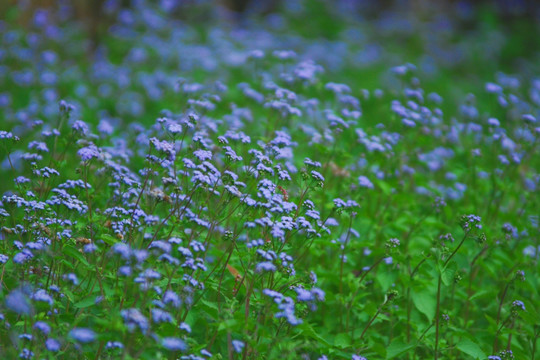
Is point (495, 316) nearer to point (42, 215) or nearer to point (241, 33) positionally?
point (42, 215)

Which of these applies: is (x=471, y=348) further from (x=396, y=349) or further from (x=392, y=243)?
(x=392, y=243)

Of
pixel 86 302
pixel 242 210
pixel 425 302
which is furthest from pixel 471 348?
pixel 86 302

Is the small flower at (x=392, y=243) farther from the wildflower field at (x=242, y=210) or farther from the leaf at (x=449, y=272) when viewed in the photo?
the leaf at (x=449, y=272)

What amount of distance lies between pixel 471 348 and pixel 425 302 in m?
0.75

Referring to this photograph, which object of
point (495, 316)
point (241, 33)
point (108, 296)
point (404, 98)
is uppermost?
point (241, 33)

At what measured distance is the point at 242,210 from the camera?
15.3ft

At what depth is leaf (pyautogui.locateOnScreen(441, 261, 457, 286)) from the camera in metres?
4.04

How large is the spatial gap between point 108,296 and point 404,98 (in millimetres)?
4774

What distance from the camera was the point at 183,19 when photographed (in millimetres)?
16141

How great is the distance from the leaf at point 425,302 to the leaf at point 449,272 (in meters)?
0.72

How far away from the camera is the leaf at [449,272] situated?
13.3 feet

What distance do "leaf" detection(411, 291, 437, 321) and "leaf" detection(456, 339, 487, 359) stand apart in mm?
565

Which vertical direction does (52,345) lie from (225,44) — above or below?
below

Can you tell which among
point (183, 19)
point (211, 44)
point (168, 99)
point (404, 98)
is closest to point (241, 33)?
point (211, 44)
